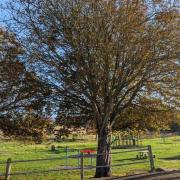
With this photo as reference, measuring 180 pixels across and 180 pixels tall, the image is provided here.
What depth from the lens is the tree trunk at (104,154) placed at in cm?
2033

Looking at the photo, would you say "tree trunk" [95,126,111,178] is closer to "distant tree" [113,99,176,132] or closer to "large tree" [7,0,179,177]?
"large tree" [7,0,179,177]

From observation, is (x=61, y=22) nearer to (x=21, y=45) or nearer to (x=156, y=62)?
(x=21, y=45)

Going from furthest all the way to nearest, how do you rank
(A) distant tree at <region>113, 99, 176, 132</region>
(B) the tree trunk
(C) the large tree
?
(A) distant tree at <region>113, 99, 176, 132</region> < (B) the tree trunk < (C) the large tree

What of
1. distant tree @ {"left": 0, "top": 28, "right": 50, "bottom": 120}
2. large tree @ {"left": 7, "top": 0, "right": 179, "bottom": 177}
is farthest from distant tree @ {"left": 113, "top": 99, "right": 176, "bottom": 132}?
distant tree @ {"left": 0, "top": 28, "right": 50, "bottom": 120}

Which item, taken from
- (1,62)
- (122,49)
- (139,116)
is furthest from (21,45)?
(139,116)

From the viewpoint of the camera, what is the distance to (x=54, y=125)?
22.0 m

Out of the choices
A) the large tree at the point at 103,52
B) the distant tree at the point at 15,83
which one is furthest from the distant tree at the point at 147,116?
the distant tree at the point at 15,83


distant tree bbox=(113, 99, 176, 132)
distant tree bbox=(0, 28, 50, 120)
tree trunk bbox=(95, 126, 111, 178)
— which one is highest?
distant tree bbox=(0, 28, 50, 120)

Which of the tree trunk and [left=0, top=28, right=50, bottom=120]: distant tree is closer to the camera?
[left=0, top=28, right=50, bottom=120]: distant tree

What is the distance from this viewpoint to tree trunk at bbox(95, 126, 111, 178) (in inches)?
800

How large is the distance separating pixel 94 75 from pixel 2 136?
599 centimetres

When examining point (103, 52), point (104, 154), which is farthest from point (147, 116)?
point (103, 52)

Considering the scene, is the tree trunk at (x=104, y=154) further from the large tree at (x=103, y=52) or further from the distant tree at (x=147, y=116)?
the distant tree at (x=147, y=116)

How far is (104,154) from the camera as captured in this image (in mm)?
20547
